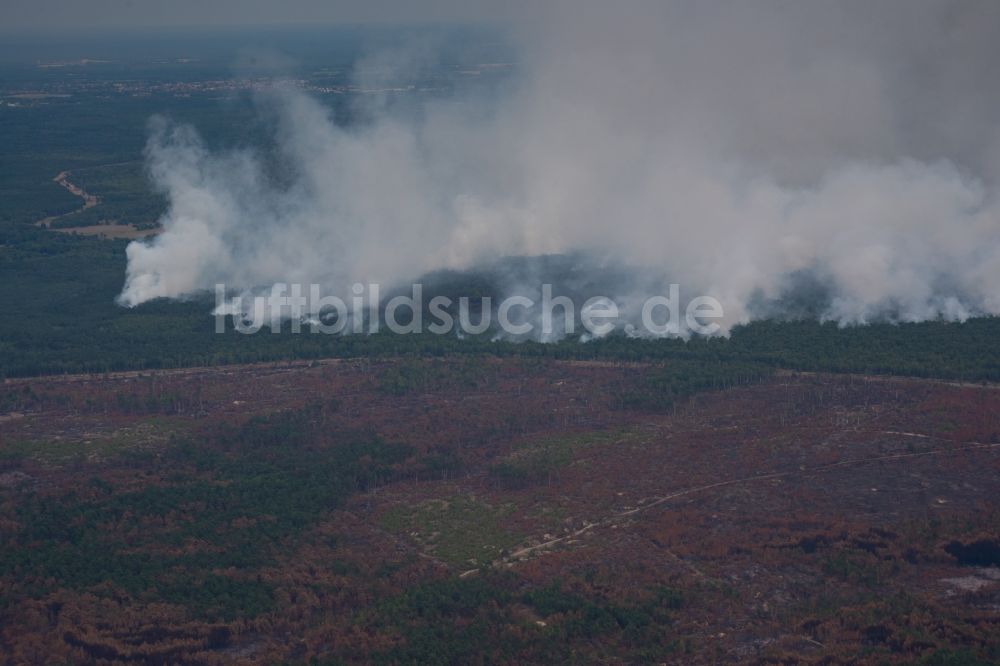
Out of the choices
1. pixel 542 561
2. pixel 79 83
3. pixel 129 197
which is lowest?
pixel 542 561

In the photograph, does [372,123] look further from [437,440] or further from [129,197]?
[437,440]

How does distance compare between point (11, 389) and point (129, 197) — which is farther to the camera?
point (129, 197)

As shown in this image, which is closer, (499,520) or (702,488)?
(499,520)

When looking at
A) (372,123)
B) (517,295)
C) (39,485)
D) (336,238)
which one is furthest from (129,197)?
(39,485)

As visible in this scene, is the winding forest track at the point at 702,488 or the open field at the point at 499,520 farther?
the winding forest track at the point at 702,488

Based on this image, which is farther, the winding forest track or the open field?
the winding forest track

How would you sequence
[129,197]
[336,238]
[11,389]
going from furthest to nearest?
[129,197] < [336,238] < [11,389]

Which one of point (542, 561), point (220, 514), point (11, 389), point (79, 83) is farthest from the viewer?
point (79, 83)

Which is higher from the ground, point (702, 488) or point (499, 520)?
point (702, 488)
